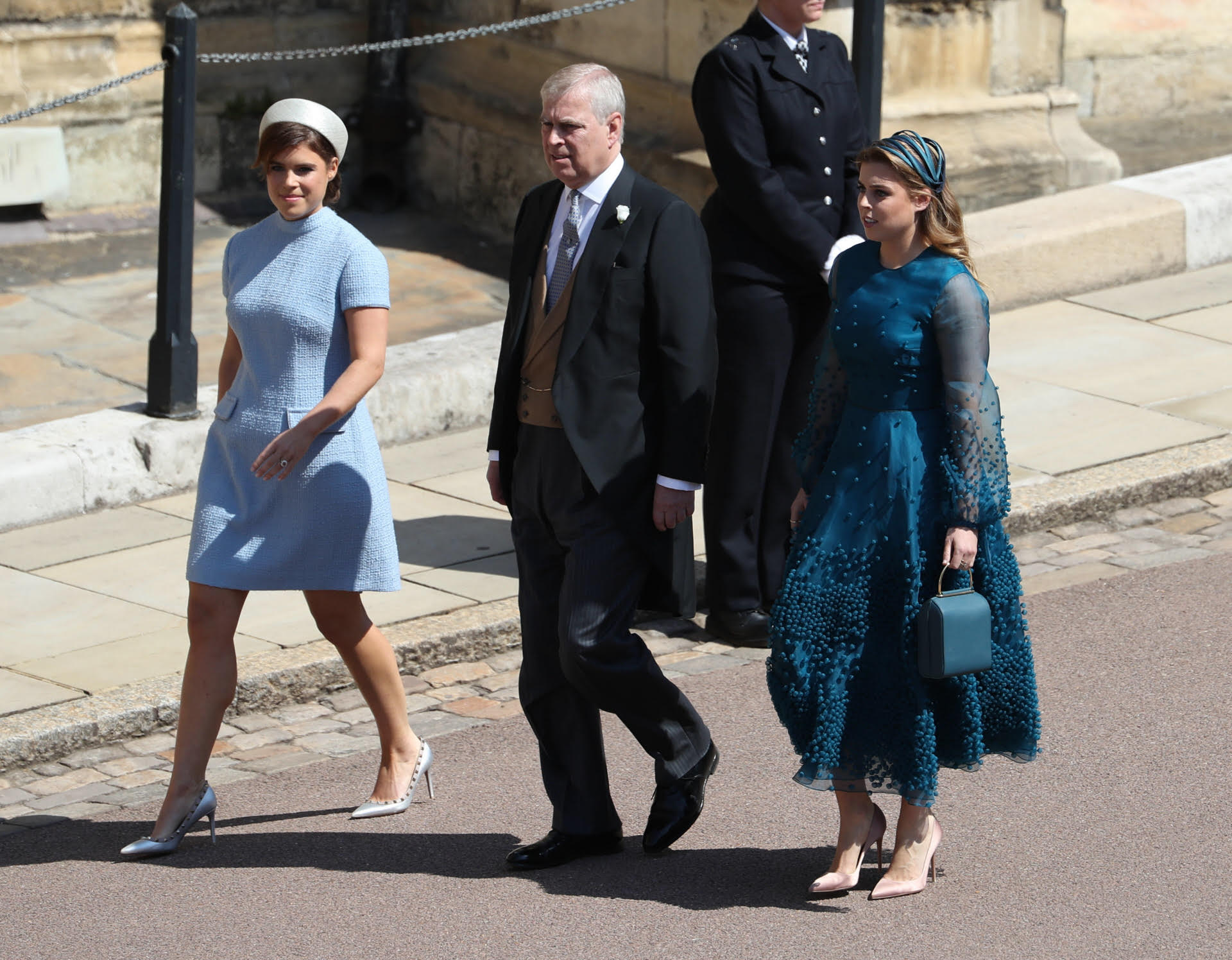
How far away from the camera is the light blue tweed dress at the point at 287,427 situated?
5.11 metres

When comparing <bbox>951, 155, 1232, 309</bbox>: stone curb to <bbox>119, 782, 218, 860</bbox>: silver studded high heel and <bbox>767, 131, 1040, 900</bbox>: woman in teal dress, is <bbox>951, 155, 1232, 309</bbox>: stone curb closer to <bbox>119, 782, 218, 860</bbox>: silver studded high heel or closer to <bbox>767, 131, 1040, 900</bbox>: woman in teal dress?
<bbox>767, 131, 1040, 900</bbox>: woman in teal dress

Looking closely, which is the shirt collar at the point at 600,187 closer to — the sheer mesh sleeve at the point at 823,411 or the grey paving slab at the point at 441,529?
the sheer mesh sleeve at the point at 823,411

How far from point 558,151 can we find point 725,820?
171cm

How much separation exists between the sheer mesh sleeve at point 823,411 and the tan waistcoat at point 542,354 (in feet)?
1.89

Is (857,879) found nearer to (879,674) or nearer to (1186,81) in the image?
(879,674)

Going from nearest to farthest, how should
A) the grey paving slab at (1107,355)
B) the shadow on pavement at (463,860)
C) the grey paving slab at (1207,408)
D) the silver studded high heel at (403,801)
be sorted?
the shadow on pavement at (463,860), the silver studded high heel at (403,801), the grey paving slab at (1207,408), the grey paving slab at (1107,355)

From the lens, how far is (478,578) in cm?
704

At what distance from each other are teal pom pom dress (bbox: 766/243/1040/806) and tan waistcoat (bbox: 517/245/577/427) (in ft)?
2.08

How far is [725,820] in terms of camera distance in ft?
17.2

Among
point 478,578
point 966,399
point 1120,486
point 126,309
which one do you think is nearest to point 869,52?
point 1120,486

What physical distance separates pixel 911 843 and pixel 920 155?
1.53 metres

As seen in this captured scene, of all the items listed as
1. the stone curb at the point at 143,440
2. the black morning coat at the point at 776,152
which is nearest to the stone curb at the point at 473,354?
the stone curb at the point at 143,440

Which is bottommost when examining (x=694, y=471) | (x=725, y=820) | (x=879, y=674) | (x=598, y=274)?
(x=725, y=820)

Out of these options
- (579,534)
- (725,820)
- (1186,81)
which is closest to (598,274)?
(579,534)
